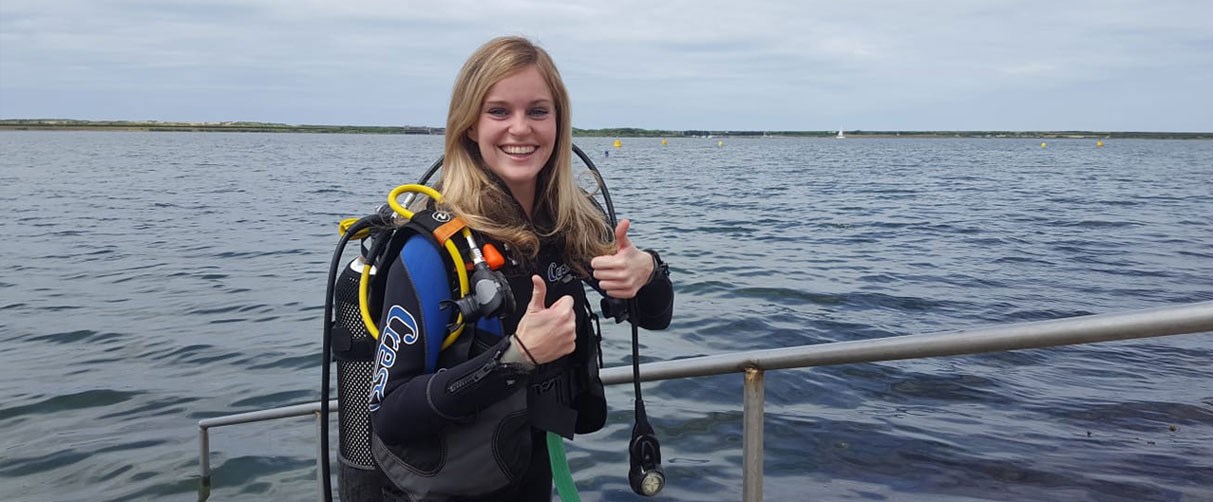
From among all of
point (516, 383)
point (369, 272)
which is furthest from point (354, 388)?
point (516, 383)

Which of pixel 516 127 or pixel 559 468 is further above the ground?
pixel 516 127

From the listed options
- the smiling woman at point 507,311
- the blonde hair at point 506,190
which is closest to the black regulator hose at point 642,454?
the smiling woman at point 507,311

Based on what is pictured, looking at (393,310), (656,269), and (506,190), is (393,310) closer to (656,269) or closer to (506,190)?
(506,190)

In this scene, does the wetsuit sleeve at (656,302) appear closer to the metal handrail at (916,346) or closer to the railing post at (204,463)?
the metal handrail at (916,346)

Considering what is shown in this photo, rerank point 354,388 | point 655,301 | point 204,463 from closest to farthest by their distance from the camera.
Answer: point 354,388 → point 655,301 → point 204,463

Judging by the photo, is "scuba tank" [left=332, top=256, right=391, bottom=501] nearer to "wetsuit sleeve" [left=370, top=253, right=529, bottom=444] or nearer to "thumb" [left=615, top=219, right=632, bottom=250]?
"wetsuit sleeve" [left=370, top=253, right=529, bottom=444]

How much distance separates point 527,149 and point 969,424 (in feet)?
17.1

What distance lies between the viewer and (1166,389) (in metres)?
6.99

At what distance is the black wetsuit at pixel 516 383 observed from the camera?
177cm

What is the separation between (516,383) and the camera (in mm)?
1785

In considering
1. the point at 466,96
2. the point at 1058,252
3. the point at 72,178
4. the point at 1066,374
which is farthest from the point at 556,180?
the point at 72,178

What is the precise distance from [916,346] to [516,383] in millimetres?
836

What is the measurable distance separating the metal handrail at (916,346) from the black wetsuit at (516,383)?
19cm

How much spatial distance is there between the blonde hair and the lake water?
325 cm
